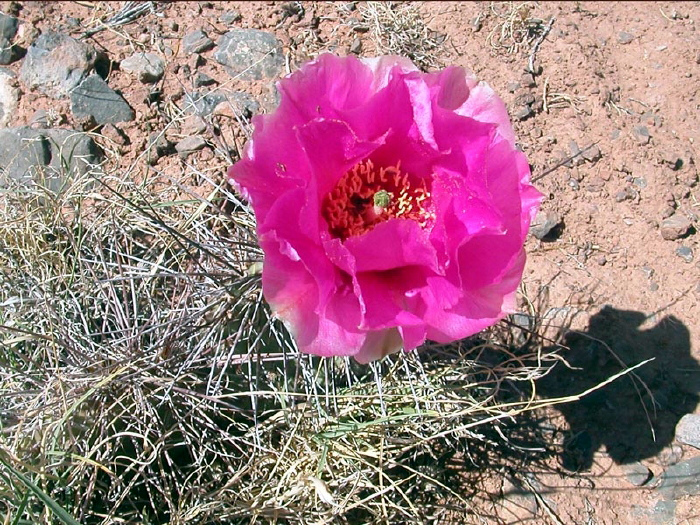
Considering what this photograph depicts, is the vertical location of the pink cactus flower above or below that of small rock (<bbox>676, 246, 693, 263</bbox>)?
above

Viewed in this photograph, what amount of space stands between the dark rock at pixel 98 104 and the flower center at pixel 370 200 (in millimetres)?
923

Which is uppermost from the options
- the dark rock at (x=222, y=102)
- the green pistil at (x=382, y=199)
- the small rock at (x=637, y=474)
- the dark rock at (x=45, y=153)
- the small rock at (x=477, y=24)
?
the green pistil at (x=382, y=199)

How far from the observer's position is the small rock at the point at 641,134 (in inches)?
80.3

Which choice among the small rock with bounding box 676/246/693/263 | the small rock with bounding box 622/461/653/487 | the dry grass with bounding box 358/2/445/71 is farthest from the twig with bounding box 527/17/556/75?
the small rock with bounding box 622/461/653/487

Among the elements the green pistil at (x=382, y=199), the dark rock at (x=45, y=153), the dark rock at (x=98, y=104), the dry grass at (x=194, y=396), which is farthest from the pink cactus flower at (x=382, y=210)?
the dark rock at (x=98, y=104)

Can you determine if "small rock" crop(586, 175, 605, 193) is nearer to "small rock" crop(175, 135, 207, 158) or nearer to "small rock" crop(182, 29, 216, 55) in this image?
"small rock" crop(175, 135, 207, 158)

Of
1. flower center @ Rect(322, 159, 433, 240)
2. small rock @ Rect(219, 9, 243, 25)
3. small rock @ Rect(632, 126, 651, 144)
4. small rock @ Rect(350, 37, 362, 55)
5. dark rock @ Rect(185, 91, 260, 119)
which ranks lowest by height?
dark rock @ Rect(185, 91, 260, 119)

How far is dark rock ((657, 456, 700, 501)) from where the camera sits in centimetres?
159

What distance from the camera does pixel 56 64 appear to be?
1963mm

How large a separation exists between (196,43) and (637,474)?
5.31 feet

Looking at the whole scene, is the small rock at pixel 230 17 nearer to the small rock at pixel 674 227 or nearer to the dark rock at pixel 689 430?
the small rock at pixel 674 227

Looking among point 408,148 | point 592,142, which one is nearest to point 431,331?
point 408,148

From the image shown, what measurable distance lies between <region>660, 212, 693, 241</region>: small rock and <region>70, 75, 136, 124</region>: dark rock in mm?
1437

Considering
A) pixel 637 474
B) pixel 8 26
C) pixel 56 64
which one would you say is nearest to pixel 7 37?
pixel 8 26
